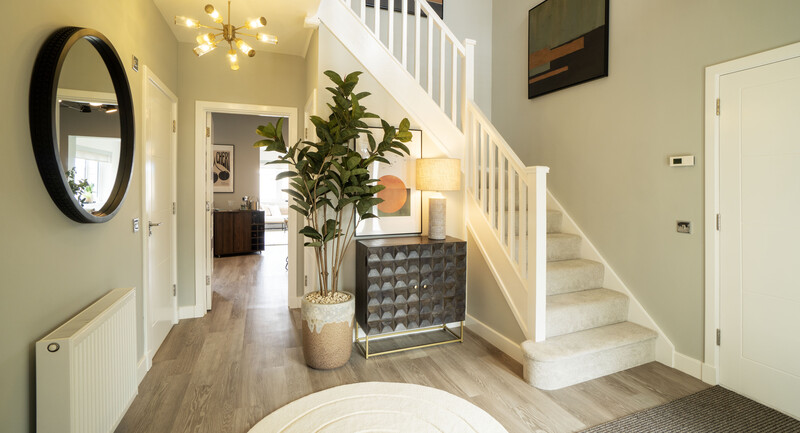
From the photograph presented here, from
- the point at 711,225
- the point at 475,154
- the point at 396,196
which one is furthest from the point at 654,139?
the point at 396,196

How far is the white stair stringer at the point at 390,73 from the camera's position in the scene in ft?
10.1

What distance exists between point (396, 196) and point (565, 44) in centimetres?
222

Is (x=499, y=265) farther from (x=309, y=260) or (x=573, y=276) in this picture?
(x=309, y=260)

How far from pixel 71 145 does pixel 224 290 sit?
11.8 feet

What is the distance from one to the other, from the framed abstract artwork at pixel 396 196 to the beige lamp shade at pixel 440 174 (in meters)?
0.28

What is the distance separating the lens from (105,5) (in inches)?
79.7

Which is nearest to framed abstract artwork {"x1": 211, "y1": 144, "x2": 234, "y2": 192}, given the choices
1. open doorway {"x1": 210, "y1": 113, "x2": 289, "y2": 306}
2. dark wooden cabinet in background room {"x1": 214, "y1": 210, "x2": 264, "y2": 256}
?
open doorway {"x1": 210, "y1": 113, "x2": 289, "y2": 306}

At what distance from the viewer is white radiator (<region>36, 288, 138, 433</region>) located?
53.2 inches

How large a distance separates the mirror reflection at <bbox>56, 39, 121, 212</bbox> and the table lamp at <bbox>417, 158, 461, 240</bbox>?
6.65ft

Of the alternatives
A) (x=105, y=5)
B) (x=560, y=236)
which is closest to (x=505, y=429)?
(x=560, y=236)

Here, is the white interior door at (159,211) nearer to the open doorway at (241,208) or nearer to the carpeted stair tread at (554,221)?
the open doorway at (241,208)

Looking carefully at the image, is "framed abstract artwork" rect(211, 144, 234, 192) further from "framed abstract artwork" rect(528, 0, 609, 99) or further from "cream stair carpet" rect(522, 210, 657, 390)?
"cream stair carpet" rect(522, 210, 657, 390)

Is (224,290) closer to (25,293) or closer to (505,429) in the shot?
(25,293)

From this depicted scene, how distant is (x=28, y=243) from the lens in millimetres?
1364
